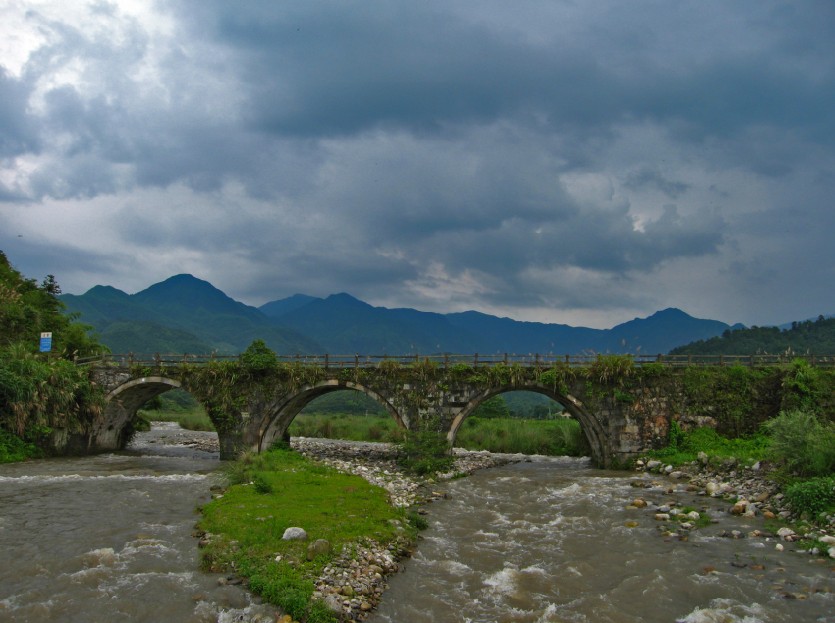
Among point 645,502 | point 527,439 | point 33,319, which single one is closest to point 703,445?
point 645,502

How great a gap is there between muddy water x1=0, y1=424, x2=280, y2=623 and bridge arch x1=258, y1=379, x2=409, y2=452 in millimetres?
8543

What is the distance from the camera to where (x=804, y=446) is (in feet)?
71.4

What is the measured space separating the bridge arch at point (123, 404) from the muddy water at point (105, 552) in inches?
426

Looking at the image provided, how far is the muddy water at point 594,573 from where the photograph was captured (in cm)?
1241

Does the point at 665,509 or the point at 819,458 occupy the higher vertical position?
the point at 819,458

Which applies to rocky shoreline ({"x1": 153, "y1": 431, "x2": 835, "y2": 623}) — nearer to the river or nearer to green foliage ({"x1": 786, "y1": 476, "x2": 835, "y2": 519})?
the river

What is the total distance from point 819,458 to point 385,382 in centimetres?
2334

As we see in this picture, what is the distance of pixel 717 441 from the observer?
3256cm

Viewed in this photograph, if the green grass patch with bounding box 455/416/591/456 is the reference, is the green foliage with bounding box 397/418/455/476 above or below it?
above

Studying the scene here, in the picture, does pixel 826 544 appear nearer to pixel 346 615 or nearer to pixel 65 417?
pixel 346 615

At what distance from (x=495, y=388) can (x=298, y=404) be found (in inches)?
578

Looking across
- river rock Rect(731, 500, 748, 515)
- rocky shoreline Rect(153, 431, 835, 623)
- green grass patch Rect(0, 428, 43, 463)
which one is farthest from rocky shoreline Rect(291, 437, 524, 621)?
green grass patch Rect(0, 428, 43, 463)

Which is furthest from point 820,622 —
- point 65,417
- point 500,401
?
point 500,401

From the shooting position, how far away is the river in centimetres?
1223
